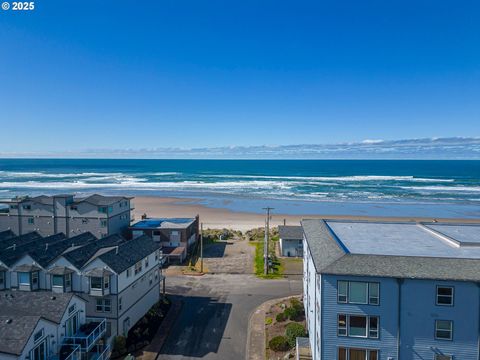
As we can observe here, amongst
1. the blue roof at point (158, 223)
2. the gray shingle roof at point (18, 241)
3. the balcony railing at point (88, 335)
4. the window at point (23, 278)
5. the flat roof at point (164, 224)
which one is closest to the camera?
the balcony railing at point (88, 335)

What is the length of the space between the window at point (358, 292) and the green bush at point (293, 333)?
710 cm

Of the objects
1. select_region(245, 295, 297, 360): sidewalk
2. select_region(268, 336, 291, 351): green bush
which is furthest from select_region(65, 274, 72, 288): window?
select_region(268, 336, 291, 351): green bush

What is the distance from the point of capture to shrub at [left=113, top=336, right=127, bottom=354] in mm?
22828

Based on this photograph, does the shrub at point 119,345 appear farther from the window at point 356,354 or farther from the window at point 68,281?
the window at point 356,354

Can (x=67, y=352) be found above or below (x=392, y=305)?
below

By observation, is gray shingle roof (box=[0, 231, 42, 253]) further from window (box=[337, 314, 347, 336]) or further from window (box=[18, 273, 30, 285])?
window (box=[337, 314, 347, 336])

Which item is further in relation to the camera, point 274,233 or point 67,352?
point 274,233

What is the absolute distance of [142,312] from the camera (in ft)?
88.3

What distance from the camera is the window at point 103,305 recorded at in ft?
76.2

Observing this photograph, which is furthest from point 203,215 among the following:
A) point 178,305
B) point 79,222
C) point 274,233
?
point 178,305

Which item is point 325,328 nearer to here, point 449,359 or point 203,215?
point 449,359

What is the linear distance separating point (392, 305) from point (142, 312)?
17.7 metres

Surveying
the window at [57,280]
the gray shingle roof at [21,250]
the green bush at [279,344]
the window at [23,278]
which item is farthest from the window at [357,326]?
the gray shingle roof at [21,250]

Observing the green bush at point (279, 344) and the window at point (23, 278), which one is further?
the window at point (23, 278)
